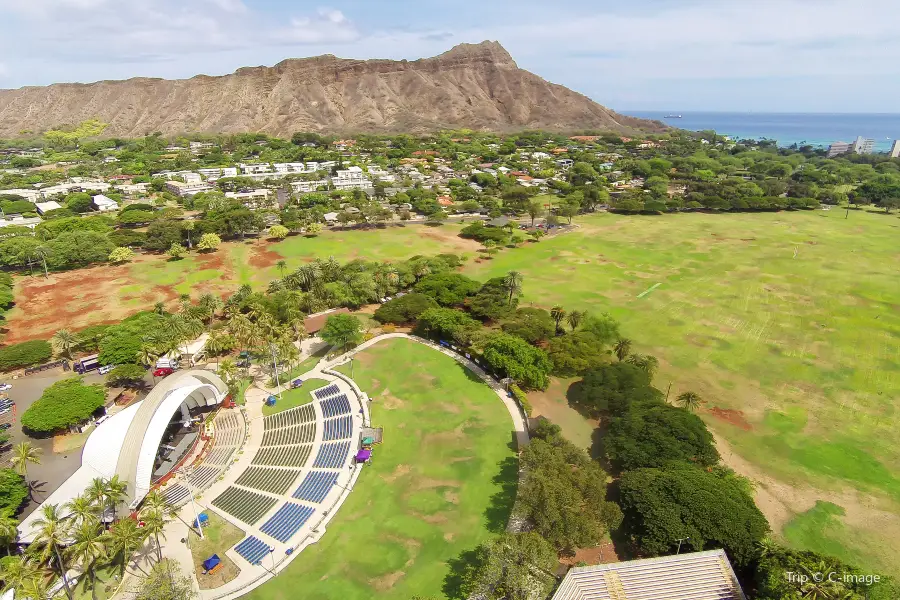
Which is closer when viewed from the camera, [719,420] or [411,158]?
[719,420]

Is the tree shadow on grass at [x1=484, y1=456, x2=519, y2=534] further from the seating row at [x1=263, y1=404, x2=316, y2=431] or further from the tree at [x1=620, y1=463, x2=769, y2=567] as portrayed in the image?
the seating row at [x1=263, y1=404, x2=316, y2=431]

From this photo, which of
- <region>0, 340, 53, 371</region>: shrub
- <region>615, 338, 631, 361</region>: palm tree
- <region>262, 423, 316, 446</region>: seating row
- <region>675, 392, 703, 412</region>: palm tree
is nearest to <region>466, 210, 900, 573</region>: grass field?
<region>675, 392, 703, 412</region>: palm tree

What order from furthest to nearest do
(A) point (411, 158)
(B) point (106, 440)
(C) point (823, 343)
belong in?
(A) point (411, 158)
(C) point (823, 343)
(B) point (106, 440)

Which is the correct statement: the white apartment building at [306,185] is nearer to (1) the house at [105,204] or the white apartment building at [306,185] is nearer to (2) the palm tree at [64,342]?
(1) the house at [105,204]

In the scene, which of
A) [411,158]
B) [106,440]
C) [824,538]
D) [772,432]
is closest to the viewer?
[824,538]

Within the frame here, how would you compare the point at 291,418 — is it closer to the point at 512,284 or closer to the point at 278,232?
the point at 512,284

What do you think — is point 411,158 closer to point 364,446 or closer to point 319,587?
point 364,446

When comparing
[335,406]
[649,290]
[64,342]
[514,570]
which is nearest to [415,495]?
[514,570]

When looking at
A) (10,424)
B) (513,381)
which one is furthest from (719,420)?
(10,424)
